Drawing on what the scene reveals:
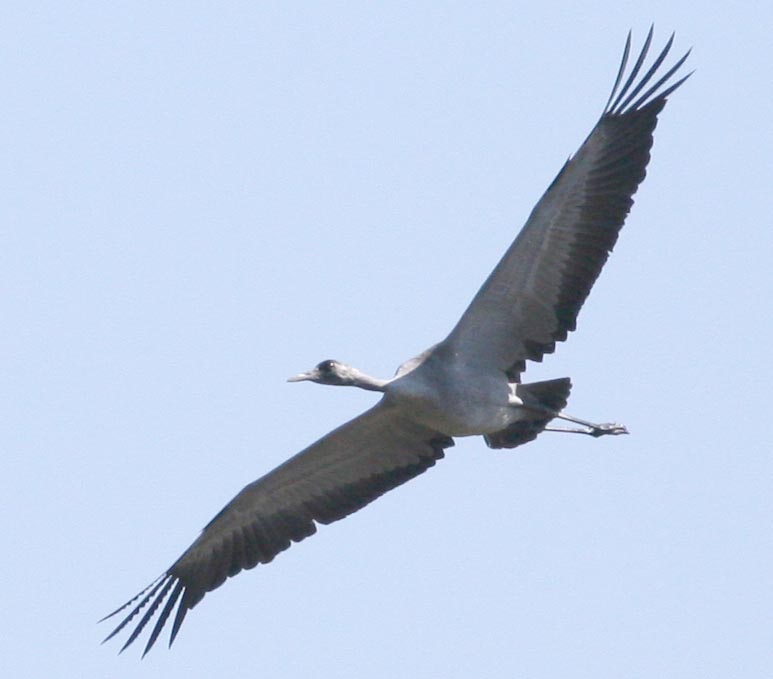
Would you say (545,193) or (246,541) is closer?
(545,193)

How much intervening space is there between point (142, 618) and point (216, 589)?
0.89 metres

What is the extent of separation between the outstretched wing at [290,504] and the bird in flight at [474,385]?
0.01 metres

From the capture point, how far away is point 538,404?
22609 mm

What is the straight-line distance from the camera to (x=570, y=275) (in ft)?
72.5

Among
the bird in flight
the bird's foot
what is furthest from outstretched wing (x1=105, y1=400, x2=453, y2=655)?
the bird's foot

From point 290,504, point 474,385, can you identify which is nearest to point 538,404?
point 474,385

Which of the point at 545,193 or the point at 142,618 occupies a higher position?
the point at 545,193

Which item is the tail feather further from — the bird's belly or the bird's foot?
the bird's foot

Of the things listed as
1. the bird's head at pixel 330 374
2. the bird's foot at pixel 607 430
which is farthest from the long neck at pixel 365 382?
the bird's foot at pixel 607 430

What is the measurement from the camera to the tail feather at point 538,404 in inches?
890

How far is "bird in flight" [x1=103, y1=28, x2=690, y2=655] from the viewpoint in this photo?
21.9m

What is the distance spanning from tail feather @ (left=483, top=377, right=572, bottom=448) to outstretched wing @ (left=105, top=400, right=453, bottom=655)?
1.01m

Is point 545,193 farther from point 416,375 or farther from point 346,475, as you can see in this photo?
point 346,475

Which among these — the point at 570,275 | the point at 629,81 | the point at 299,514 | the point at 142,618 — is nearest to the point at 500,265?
the point at 570,275
